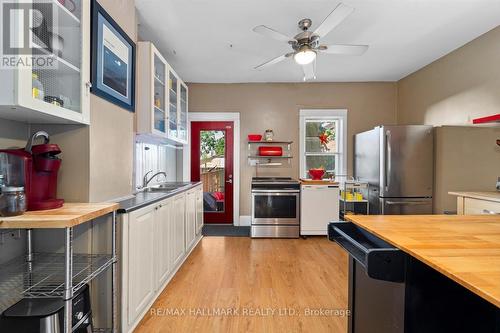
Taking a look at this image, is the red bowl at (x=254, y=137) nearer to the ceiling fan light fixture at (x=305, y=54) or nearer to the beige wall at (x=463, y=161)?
the ceiling fan light fixture at (x=305, y=54)

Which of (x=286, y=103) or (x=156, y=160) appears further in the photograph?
(x=286, y=103)

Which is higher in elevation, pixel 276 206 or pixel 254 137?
pixel 254 137

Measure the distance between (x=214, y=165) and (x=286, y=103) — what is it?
178 cm

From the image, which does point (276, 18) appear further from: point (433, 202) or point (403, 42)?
point (433, 202)

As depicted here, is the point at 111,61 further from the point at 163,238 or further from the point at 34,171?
the point at 163,238

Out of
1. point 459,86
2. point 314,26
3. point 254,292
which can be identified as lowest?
point 254,292

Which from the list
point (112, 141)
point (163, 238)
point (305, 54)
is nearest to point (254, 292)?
point (163, 238)

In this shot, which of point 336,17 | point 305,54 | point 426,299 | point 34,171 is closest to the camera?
point 426,299

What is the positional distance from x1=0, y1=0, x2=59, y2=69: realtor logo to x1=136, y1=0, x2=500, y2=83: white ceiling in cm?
144

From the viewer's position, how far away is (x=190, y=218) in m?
3.37

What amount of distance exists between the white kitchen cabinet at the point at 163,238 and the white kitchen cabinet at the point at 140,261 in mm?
95

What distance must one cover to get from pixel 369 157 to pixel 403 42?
166cm

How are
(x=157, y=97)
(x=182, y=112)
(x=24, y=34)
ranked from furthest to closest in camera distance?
(x=182, y=112) < (x=157, y=97) < (x=24, y=34)

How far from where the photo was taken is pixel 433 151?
382 cm
